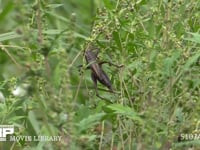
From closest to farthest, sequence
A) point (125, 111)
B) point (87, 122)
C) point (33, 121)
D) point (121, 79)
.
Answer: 1. point (87, 122)
2. point (125, 111)
3. point (121, 79)
4. point (33, 121)

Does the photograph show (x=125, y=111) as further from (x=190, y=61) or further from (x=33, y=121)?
(x=33, y=121)

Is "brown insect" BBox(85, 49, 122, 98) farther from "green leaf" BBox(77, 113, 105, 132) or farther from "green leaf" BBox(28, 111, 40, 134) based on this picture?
"green leaf" BBox(28, 111, 40, 134)

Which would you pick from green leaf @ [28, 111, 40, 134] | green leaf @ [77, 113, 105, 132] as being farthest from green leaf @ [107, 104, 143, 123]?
green leaf @ [28, 111, 40, 134]

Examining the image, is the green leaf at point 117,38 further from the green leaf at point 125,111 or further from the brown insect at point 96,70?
the green leaf at point 125,111

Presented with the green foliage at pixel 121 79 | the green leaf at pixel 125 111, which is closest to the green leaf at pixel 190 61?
the green foliage at pixel 121 79

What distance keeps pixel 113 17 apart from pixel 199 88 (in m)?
0.39

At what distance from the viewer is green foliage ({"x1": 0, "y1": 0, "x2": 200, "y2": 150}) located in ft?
6.81

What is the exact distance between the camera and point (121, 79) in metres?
2.48

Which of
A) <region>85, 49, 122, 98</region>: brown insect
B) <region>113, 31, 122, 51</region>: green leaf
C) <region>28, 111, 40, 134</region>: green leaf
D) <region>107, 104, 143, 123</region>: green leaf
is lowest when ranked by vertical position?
<region>28, 111, 40, 134</region>: green leaf

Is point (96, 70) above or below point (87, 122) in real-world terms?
above

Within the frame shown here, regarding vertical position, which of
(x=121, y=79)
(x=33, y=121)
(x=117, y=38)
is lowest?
(x=33, y=121)

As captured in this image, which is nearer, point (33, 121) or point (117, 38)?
point (117, 38)

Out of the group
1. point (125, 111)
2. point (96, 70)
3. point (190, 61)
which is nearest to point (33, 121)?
point (96, 70)

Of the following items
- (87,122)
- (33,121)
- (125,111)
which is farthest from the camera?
(33,121)
